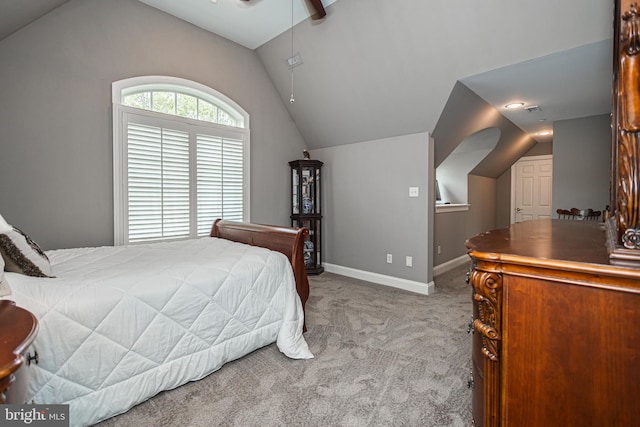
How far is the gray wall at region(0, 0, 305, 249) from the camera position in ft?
8.43

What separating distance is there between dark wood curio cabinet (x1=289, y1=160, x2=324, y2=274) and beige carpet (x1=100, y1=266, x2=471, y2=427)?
68.6 inches

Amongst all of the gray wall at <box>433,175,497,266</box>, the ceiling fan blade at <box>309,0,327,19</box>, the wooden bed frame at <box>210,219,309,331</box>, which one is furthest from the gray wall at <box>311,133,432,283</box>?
the wooden bed frame at <box>210,219,309,331</box>

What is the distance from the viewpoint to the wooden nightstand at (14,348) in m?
0.54

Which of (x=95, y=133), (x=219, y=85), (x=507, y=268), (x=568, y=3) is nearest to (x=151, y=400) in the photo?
(x=507, y=268)

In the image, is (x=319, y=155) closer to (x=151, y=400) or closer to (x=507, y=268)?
(x=151, y=400)

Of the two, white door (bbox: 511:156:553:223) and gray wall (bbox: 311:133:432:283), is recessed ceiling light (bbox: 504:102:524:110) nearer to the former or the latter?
gray wall (bbox: 311:133:432:283)

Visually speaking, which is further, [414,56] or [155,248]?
[414,56]

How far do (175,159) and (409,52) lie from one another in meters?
2.72

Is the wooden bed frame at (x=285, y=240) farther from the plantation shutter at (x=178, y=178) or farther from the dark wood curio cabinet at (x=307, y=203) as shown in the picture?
the dark wood curio cabinet at (x=307, y=203)

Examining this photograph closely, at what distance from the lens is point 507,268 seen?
0.94m

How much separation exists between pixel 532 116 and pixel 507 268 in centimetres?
475

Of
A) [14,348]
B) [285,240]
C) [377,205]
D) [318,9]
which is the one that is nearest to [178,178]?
[285,240]

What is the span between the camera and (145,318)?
5.52ft

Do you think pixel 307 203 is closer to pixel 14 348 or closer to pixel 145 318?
pixel 145 318
